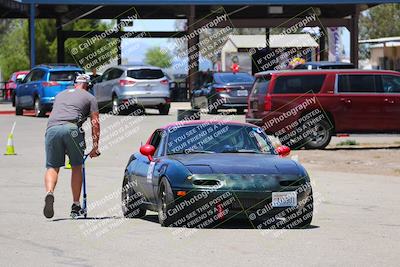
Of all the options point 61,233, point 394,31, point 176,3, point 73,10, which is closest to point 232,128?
point 61,233

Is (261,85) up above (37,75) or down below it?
above

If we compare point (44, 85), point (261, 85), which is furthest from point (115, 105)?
point (261, 85)

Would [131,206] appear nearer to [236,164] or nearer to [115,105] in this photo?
[236,164]

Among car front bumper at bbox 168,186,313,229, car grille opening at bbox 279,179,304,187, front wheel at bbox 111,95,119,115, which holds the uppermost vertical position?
car grille opening at bbox 279,179,304,187

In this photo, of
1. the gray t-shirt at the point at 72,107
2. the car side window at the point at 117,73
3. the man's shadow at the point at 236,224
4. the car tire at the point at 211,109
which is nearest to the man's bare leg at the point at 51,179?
the gray t-shirt at the point at 72,107

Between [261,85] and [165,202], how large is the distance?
13.0 m

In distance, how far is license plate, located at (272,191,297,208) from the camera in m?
11.6

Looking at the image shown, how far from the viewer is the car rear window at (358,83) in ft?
79.8

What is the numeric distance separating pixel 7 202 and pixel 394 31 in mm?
104341

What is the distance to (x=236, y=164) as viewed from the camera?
1188 cm

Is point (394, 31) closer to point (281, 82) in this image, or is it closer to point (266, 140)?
point (281, 82)

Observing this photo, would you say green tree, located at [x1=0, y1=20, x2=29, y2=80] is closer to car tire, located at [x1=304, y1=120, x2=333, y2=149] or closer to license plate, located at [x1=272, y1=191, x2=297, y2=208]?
car tire, located at [x1=304, y1=120, x2=333, y2=149]

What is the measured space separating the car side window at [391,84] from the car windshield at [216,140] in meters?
12.1

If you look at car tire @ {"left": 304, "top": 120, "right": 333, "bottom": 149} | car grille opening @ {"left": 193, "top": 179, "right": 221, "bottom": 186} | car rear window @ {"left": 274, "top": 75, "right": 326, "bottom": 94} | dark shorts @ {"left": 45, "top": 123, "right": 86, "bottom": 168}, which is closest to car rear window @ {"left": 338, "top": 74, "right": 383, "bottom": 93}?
car rear window @ {"left": 274, "top": 75, "right": 326, "bottom": 94}
